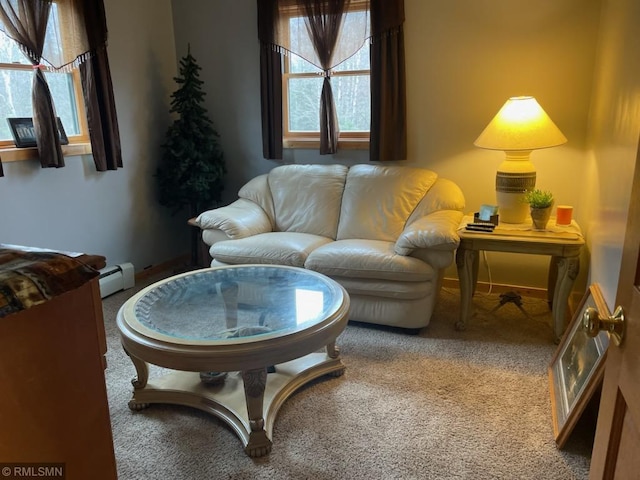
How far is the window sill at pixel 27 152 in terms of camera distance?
9.20 feet

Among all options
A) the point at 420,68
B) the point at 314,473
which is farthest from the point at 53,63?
the point at 314,473

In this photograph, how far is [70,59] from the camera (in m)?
3.13

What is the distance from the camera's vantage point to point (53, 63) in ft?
9.97

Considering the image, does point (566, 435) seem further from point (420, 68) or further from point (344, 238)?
point (420, 68)

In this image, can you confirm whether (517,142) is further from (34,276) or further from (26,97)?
(26,97)

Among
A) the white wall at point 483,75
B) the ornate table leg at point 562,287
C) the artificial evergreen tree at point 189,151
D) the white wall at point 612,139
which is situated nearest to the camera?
the white wall at point 612,139

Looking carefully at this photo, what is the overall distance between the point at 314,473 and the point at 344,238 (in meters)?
1.84

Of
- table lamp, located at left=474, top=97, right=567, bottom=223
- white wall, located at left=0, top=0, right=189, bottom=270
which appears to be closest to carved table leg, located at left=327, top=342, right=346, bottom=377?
table lamp, located at left=474, top=97, right=567, bottom=223

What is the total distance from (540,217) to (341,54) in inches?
72.7

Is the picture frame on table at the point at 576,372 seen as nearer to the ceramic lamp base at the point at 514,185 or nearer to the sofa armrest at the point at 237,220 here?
the ceramic lamp base at the point at 514,185

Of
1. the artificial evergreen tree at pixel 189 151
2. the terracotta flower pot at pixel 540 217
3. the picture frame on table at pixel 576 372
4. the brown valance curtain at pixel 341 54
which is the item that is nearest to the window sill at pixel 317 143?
the brown valance curtain at pixel 341 54

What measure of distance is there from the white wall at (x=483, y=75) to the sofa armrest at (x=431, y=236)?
81 centimetres

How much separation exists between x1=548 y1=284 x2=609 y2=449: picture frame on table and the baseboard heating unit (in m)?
2.93

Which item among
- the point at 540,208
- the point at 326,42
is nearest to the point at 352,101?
the point at 326,42
